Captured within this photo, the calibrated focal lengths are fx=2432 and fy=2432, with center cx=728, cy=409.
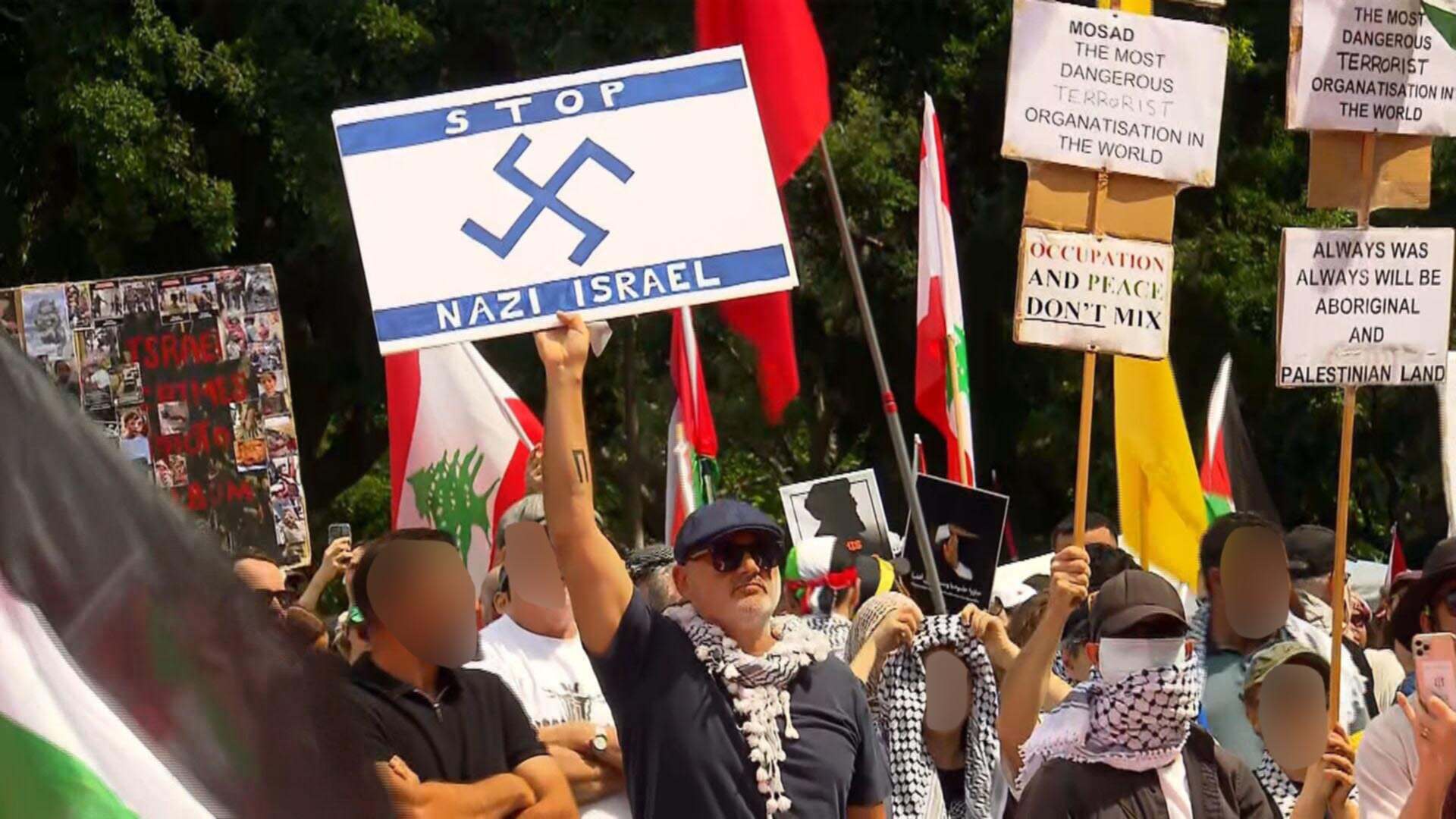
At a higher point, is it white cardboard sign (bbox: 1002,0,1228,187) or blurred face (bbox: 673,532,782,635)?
white cardboard sign (bbox: 1002,0,1228,187)

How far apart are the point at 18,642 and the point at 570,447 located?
278cm

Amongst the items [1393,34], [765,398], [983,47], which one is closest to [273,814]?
[1393,34]

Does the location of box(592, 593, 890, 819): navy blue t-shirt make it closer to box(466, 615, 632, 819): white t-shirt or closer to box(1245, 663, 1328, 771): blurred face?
box(466, 615, 632, 819): white t-shirt

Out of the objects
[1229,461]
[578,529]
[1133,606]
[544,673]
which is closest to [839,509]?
[1229,461]

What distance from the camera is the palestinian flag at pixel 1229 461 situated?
10.9 metres

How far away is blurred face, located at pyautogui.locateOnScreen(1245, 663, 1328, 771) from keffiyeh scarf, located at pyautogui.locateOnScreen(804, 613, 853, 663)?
4.53 ft

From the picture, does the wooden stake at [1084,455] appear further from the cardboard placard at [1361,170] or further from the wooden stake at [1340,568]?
the cardboard placard at [1361,170]

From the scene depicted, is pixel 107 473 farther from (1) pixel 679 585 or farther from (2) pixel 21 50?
(2) pixel 21 50

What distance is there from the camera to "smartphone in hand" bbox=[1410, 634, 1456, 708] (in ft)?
15.1

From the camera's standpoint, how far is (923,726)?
250 inches

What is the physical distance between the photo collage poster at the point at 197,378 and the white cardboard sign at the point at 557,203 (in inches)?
204

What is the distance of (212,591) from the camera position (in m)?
1.57

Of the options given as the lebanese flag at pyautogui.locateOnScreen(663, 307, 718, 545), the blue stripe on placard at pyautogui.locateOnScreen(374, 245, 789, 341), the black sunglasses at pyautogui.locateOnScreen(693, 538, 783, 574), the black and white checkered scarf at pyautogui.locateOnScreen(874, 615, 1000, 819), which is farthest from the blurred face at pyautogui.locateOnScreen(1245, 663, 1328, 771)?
the lebanese flag at pyautogui.locateOnScreen(663, 307, 718, 545)

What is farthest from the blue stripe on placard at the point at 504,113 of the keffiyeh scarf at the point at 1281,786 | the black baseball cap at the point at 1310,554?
the black baseball cap at the point at 1310,554
